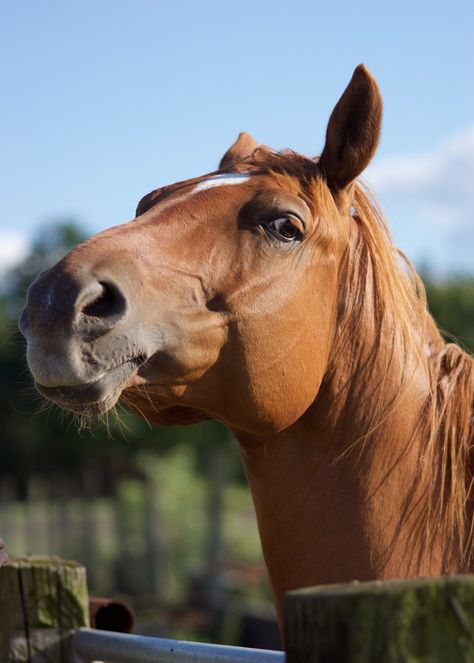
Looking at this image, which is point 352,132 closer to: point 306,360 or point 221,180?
point 221,180

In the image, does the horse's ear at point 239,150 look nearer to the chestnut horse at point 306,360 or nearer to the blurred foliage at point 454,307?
the chestnut horse at point 306,360

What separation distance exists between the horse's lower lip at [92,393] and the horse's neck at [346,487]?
593mm

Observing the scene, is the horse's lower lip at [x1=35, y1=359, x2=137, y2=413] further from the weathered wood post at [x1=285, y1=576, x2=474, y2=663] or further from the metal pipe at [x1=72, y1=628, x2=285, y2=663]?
the weathered wood post at [x1=285, y1=576, x2=474, y2=663]

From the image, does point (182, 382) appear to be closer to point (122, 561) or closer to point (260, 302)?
point (260, 302)

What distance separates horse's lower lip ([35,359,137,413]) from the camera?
2223 mm

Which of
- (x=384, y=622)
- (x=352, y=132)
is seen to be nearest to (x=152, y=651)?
(x=384, y=622)

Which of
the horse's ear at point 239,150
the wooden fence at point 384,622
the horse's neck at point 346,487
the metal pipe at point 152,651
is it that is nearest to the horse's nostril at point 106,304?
the horse's neck at point 346,487

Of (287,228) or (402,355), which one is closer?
(287,228)

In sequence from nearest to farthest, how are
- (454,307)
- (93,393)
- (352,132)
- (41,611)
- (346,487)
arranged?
(93,393) < (41,611) < (346,487) < (352,132) < (454,307)

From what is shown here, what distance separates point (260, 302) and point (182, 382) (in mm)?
329

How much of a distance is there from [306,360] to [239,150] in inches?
39.0

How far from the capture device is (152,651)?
2.12 metres

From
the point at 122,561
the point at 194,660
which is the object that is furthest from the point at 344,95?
the point at 122,561

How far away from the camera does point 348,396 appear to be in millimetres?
2682
